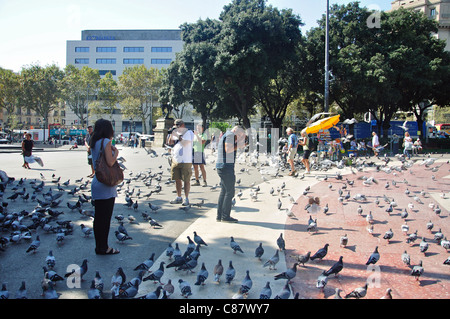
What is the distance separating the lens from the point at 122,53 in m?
→ 74.3

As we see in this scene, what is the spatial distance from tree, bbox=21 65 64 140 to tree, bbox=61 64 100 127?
132 cm

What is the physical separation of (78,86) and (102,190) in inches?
2214

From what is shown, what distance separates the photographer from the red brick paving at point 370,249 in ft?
12.4

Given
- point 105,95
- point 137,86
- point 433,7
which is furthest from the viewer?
point 433,7

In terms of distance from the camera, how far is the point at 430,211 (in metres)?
7.38

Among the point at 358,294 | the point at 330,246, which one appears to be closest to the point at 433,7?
the point at 330,246

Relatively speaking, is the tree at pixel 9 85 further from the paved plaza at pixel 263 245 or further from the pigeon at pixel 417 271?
the pigeon at pixel 417 271

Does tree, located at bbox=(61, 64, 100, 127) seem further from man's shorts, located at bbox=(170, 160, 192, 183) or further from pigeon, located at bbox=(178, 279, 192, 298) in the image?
pigeon, located at bbox=(178, 279, 192, 298)

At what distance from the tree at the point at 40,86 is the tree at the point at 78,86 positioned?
4.35 ft

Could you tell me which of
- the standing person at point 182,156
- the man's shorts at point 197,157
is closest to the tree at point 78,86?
the man's shorts at point 197,157

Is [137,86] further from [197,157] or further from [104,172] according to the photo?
[104,172]

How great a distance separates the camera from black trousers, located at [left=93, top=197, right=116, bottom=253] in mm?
4578

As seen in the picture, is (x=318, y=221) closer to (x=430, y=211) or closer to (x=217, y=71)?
(x=430, y=211)

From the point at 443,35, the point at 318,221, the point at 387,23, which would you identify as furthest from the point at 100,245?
the point at 443,35
